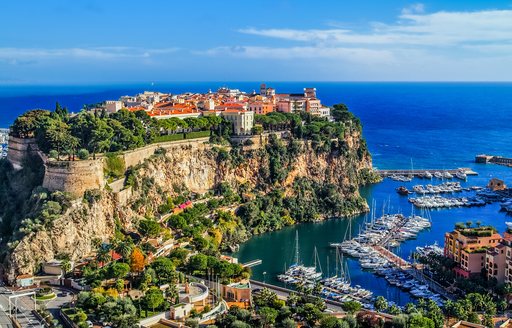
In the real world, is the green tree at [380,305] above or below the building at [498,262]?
below

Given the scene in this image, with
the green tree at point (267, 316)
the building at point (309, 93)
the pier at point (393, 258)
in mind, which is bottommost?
the pier at point (393, 258)

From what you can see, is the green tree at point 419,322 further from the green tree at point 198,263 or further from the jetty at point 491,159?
the jetty at point 491,159

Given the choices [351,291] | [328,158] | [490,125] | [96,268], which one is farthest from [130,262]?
[490,125]

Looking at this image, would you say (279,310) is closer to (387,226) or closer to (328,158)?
(387,226)

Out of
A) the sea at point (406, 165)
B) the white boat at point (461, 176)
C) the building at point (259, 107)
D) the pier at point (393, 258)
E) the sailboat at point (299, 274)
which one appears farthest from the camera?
the white boat at point (461, 176)

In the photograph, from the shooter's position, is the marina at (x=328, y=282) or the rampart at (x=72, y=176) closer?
the marina at (x=328, y=282)

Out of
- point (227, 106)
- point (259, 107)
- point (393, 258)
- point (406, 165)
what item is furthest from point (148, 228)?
point (406, 165)

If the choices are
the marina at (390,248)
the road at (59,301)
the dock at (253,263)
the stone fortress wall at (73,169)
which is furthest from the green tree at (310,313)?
the stone fortress wall at (73,169)

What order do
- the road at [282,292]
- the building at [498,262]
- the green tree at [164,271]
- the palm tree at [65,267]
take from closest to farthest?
the road at [282,292] < the green tree at [164,271] < the palm tree at [65,267] < the building at [498,262]
